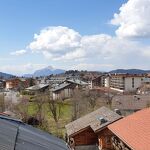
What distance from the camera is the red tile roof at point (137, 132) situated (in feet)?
58.8

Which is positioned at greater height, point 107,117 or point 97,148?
point 107,117

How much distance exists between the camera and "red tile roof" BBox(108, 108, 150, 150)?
17.9 meters

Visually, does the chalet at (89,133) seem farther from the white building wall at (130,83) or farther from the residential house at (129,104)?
the white building wall at (130,83)

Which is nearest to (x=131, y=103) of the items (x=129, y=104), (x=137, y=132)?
(x=129, y=104)

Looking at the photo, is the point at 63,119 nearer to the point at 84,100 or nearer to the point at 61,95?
the point at 84,100

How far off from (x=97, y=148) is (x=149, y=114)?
11.0m

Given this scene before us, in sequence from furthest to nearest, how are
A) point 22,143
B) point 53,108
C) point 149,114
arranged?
point 53,108 < point 149,114 < point 22,143

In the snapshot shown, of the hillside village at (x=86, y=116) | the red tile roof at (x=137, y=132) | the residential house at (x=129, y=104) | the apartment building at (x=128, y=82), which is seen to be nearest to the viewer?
the red tile roof at (x=137, y=132)

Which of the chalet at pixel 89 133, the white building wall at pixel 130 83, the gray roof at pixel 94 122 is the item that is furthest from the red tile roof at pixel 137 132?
the white building wall at pixel 130 83

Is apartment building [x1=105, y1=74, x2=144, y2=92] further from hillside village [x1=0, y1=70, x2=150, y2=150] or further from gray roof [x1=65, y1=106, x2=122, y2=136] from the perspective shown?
gray roof [x1=65, y1=106, x2=122, y2=136]

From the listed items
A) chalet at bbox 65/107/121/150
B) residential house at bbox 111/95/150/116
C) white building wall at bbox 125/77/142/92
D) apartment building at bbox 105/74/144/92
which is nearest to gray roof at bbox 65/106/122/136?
chalet at bbox 65/107/121/150

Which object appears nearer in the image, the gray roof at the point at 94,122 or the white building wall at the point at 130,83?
the gray roof at the point at 94,122

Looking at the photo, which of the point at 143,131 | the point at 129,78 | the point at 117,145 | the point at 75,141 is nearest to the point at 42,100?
the point at 75,141

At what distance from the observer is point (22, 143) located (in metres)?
8.39
